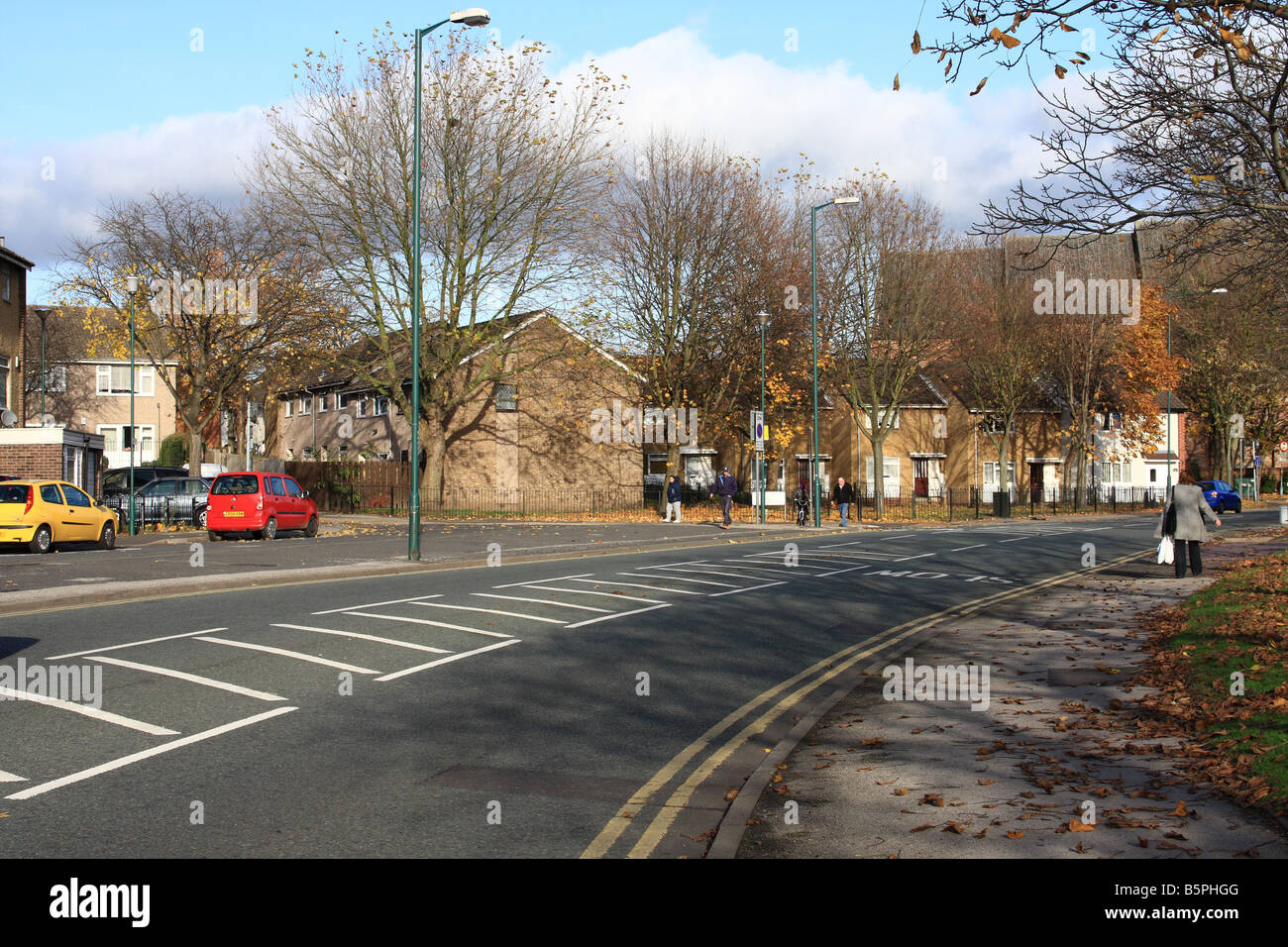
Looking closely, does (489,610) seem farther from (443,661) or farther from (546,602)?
(443,661)

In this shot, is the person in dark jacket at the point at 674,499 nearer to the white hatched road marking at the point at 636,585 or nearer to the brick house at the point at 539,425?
the brick house at the point at 539,425

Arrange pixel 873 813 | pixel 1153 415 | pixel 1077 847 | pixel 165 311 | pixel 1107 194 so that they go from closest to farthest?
1. pixel 1077 847
2. pixel 873 813
3. pixel 1107 194
4. pixel 165 311
5. pixel 1153 415

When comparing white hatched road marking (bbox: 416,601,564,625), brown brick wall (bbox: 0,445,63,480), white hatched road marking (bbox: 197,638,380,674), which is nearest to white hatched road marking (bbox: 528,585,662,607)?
white hatched road marking (bbox: 416,601,564,625)

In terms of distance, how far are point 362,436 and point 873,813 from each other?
160 ft

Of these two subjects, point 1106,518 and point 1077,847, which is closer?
point 1077,847

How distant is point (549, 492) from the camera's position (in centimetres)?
4562

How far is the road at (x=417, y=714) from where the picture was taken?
5746mm

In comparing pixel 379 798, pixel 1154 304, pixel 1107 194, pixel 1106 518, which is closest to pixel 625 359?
pixel 1106 518

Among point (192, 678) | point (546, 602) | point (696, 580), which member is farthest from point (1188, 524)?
point (192, 678)

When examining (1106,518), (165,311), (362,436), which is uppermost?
(165,311)

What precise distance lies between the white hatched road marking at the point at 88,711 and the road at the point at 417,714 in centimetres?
3

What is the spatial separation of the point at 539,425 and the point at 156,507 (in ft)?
53.5

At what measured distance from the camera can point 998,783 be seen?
664 cm
